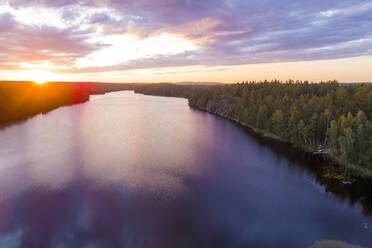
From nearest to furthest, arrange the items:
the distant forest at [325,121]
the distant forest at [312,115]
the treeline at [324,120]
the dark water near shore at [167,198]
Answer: the dark water near shore at [167,198] < the distant forest at [325,121] < the treeline at [324,120] < the distant forest at [312,115]

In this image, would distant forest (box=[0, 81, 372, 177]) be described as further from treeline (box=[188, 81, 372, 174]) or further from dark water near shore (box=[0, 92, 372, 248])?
dark water near shore (box=[0, 92, 372, 248])

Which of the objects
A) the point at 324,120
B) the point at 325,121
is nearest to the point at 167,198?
the point at 324,120

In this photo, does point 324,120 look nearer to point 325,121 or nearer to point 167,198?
point 325,121

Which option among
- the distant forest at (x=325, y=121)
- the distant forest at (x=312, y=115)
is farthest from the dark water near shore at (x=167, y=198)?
the distant forest at (x=312, y=115)

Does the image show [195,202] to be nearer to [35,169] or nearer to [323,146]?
[35,169]

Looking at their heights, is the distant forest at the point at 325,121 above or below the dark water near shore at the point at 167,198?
above

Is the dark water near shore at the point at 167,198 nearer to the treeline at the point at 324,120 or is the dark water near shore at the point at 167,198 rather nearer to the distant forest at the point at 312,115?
the treeline at the point at 324,120

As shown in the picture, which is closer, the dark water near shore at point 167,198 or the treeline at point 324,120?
the dark water near shore at point 167,198

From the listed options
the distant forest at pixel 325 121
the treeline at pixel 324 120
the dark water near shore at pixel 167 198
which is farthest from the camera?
the treeline at pixel 324 120

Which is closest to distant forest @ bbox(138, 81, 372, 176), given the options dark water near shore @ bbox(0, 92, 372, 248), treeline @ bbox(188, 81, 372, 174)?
treeline @ bbox(188, 81, 372, 174)
